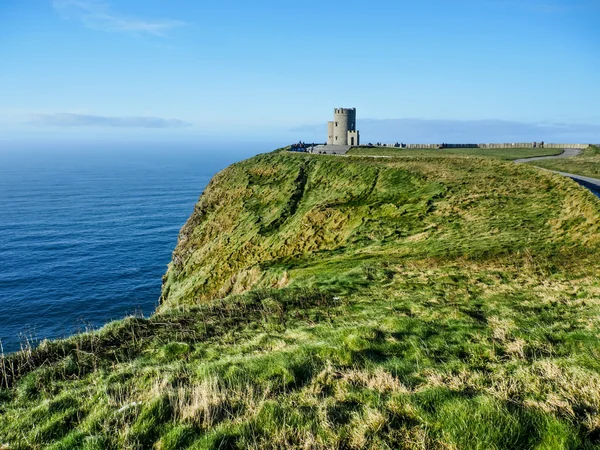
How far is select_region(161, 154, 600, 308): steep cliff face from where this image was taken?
2916 cm

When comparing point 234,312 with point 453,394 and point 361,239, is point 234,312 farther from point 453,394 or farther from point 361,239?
point 361,239

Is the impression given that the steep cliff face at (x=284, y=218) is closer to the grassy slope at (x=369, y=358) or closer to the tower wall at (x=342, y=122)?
the grassy slope at (x=369, y=358)

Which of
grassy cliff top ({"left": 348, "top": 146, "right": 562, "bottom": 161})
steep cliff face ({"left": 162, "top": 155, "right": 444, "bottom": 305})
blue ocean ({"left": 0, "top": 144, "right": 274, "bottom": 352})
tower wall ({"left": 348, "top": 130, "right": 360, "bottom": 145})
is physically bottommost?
blue ocean ({"left": 0, "top": 144, "right": 274, "bottom": 352})

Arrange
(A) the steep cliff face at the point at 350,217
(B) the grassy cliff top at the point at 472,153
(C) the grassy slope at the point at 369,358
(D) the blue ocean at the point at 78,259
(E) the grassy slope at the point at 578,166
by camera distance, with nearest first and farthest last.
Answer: (C) the grassy slope at the point at 369,358, (A) the steep cliff face at the point at 350,217, (E) the grassy slope at the point at 578,166, (D) the blue ocean at the point at 78,259, (B) the grassy cliff top at the point at 472,153

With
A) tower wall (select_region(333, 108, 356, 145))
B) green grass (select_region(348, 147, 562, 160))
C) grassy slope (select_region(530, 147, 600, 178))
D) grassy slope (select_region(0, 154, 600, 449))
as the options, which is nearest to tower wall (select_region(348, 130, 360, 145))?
tower wall (select_region(333, 108, 356, 145))

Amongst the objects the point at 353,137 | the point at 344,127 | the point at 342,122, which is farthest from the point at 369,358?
the point at 342,122

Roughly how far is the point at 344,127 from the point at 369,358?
96.1 metres

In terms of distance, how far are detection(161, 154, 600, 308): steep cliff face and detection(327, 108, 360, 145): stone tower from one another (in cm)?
4261

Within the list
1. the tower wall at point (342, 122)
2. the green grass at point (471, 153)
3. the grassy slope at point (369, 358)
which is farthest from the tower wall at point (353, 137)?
the grassy slope at point (369, 358)

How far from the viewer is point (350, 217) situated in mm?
38906

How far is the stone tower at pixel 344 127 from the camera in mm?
100500

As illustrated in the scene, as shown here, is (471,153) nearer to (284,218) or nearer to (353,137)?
(353,137)

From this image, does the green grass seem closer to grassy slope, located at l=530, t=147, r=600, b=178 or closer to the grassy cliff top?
→ the grassy cliff top

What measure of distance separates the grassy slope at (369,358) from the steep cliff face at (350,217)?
0.45 m
